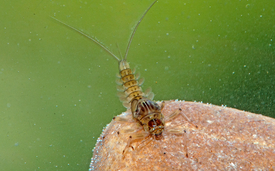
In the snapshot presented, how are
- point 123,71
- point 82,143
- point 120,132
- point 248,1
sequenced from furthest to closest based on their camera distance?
point 248,1, point 82,143, point 123,71, point 120,132

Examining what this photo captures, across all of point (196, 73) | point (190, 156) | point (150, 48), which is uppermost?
point (150, 48)

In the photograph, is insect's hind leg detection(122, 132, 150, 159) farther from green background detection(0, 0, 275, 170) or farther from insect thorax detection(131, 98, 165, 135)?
green background detection(0, 0, 275, 170)

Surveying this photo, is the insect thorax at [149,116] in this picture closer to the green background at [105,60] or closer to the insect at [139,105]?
the insect at [139,105]

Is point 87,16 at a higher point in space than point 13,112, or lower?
higher

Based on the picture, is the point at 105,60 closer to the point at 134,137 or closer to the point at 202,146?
the point at 134,137

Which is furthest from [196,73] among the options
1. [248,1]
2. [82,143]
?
[82,143]

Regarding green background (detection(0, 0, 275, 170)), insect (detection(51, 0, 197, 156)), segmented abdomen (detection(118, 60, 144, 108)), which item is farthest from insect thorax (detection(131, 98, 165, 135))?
green background (detection(0, 0, 275, 170))

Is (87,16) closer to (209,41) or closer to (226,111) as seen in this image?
(209,41)
